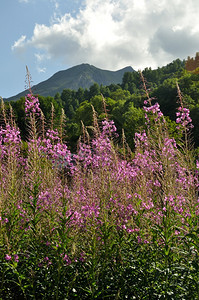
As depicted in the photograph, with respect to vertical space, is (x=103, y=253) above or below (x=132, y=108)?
below

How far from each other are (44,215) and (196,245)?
252 cm

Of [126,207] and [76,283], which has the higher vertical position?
[126,207]

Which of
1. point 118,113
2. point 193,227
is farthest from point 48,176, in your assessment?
point 118,113

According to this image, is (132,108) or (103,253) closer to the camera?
(103,253)

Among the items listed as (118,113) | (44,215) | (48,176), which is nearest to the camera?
(44,215)

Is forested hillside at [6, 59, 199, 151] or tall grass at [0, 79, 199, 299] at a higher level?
forested hillside at [6, 59, 199, 151]

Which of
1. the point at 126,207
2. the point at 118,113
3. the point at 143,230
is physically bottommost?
the point at 143,230

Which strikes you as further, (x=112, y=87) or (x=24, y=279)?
(x=112, y=87)

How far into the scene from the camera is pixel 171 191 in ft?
13.7

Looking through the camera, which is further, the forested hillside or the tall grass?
the forested hillside

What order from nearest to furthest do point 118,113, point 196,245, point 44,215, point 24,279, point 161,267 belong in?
point 196,245 → point 161,267 → point 24,279 → point 44,215 → point 118,113

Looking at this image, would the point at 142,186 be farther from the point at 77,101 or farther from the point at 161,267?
the point at 77,101

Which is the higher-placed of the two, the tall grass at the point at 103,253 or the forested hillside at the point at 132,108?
the forested hillside at the point at 132,108

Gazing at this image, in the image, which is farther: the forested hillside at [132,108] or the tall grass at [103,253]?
the forested hillside at [132,108]
